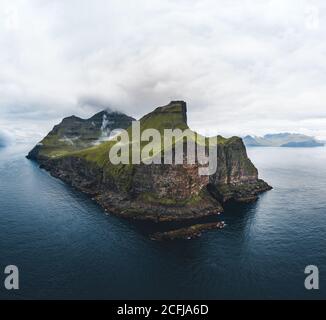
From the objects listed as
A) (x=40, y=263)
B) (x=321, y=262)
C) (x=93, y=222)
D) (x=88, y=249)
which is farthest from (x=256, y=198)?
(x=40, y=263)

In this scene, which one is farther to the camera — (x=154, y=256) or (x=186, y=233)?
(x=186, y=233)

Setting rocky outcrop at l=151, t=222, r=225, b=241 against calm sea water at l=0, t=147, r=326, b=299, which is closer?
calm sea water at l=0, t=147, r=326, b=299

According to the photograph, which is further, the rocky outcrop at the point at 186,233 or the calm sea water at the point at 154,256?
the rocky outcrop at the point at 186,233

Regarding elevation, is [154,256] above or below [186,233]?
below

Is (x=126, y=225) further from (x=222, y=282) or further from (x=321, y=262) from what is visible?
(x=321, y=262)

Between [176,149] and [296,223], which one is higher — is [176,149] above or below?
above

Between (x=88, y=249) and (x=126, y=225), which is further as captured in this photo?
(x=126, y=225)
